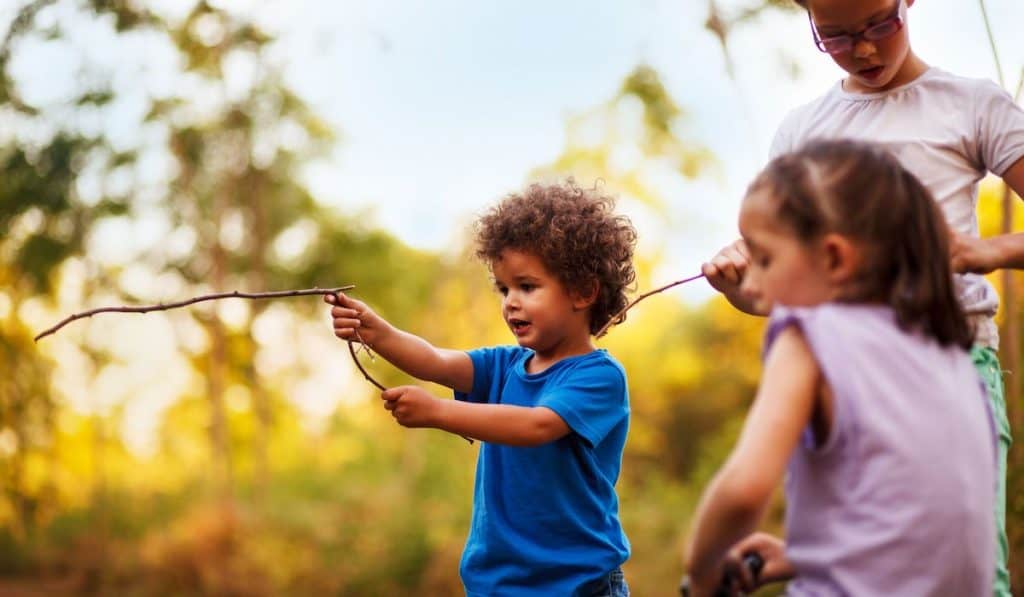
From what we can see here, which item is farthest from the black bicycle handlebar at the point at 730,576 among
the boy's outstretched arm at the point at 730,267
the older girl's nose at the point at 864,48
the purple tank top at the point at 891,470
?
the older girl's nose at the point at 864,48

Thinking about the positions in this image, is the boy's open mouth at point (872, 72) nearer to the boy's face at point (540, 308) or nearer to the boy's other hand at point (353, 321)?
the boy's face at point (540, 308)

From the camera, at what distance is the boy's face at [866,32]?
6.92ft

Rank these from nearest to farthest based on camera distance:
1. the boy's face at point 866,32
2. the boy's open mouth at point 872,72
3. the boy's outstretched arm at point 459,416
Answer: the boy's face at point 866,32 < the boy's open mouth at point 872,72 < the boy's outstretched arm at point 459,416

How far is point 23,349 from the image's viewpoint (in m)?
12.8

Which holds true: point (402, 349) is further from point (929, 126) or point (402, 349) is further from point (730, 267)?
point (929, 126)

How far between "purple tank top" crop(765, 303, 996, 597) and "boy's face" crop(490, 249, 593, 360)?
114 cm

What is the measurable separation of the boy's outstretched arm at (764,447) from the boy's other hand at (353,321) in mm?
1307

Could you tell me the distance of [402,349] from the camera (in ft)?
9.27

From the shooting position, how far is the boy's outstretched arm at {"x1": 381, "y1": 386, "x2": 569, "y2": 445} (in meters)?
2.36

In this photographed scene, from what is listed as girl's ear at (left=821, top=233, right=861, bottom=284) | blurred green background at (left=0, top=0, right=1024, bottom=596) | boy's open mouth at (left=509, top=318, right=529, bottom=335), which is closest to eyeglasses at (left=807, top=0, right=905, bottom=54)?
girl's ear at (left=821, top=233, right=861, bottom=284)

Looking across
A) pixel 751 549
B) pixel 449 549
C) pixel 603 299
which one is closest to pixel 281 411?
pixel 449 549

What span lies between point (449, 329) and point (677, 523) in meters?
4.39

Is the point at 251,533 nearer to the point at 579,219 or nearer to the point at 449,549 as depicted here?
the point at 449,549

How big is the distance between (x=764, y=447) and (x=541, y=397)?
3.82 ft
